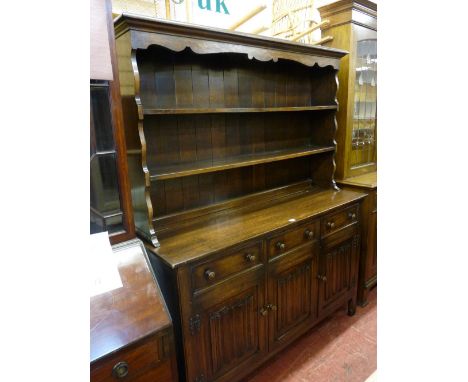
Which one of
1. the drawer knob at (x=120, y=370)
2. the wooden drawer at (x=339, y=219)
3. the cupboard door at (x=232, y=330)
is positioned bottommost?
the cupboard door at (x=232, y=330)

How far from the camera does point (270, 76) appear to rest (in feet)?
6.56

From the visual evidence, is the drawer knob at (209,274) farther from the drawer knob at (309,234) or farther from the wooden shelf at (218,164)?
the drawer knob at (309,234)

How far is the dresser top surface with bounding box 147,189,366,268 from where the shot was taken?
1.29 meters

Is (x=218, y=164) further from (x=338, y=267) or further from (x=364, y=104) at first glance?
(x=364, y=104)

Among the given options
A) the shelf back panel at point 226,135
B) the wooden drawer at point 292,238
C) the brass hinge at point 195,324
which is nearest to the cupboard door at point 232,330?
the brass hinge at point 195,324

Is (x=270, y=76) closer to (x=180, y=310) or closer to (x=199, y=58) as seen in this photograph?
(x=199, y=58)

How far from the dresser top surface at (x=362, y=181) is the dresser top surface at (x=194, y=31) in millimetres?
964

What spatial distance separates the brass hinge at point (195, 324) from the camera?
127cm

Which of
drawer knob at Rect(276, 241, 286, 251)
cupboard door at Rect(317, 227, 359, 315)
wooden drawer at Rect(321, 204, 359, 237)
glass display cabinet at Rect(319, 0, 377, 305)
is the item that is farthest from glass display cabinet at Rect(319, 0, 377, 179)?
drawer knob at Rect(276, 241, 286, 251)

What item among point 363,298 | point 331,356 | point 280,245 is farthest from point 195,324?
point 363,298

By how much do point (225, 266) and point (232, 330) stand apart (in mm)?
337
